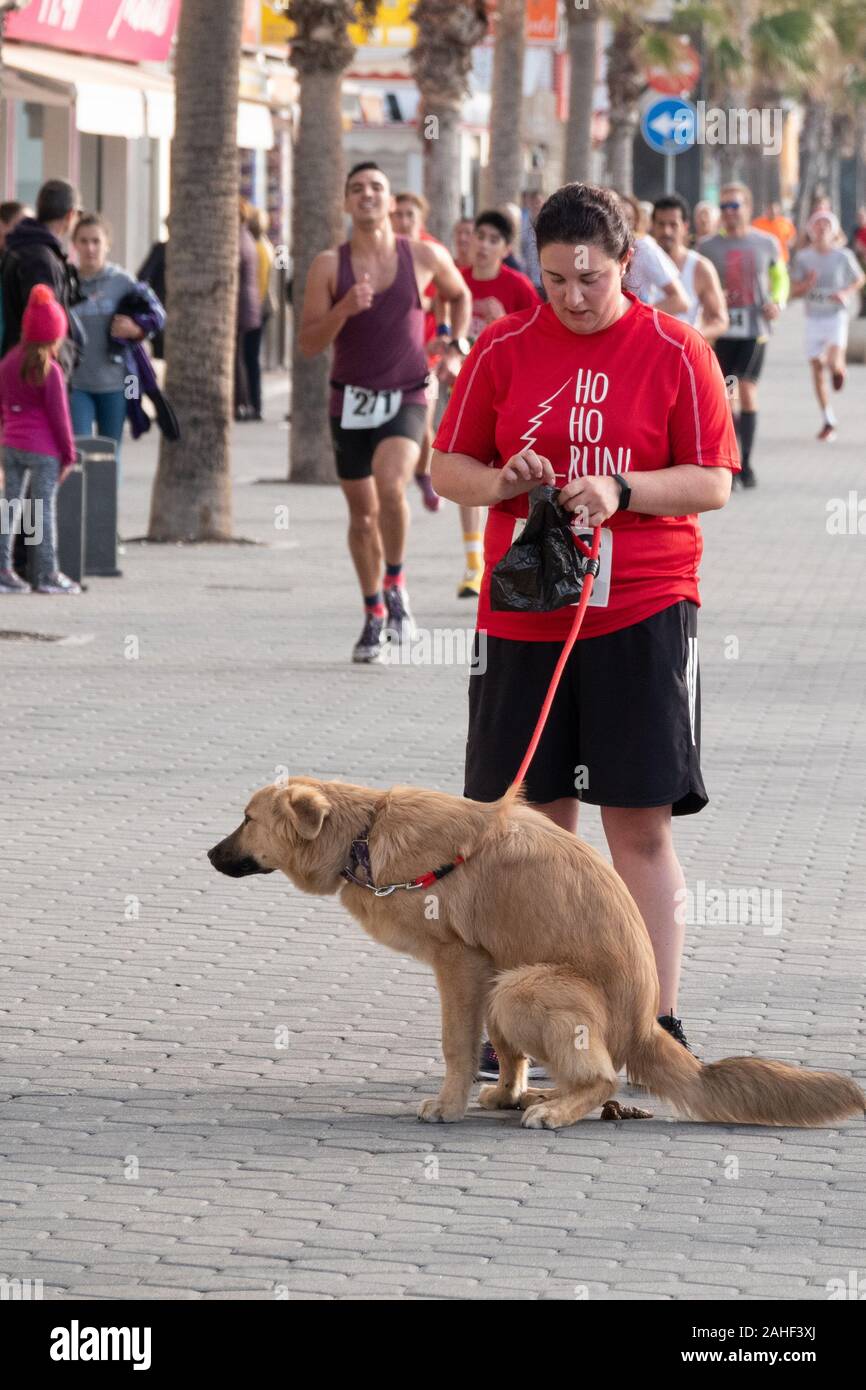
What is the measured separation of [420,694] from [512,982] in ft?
19.9

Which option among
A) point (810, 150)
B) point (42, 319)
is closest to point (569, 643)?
point (42, 319)

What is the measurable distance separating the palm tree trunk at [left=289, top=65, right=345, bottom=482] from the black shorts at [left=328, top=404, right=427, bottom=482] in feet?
25.5

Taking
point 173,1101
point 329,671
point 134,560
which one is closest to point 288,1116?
point 173,1101

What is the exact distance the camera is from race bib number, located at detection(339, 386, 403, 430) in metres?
11.6

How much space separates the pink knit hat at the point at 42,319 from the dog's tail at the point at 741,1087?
340 inches

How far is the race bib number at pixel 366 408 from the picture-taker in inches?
458

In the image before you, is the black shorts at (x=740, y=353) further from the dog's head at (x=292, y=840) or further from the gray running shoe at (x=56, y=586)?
the dog's head at (x=292, y=840)

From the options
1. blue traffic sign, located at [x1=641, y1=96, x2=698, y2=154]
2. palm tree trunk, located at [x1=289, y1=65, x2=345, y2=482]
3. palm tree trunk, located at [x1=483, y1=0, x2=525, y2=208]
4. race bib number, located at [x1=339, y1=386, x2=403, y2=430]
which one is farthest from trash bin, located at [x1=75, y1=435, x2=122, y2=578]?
blue traffic sign, located at [x1=641, y1=96, x2=698, y2=154]

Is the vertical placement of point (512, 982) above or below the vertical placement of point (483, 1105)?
above

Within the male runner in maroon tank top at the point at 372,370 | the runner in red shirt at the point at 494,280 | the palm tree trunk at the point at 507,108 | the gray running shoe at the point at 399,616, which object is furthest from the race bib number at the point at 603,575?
the palm tree trunk at the point at 507,108

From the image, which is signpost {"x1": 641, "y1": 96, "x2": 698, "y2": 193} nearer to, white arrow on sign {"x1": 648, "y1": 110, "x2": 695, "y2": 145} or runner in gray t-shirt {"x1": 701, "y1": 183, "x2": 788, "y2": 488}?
white arrow on sign {"x1": 648, "y1": 110, "x2": 695, "y2": 145}

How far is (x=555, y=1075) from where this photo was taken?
17.7 feet
